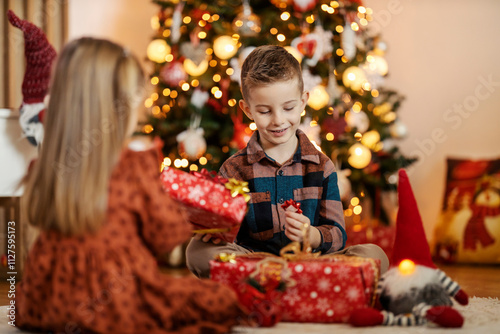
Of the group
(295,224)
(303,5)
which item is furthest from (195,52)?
(295,224)

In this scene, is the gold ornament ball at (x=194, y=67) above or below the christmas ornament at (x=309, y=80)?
above

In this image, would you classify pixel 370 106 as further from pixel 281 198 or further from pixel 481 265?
pixel 281 198

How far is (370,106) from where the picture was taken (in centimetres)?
299

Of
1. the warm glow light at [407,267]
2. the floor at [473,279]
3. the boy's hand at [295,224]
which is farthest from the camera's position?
the floor at [473,279]

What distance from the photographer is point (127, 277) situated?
1110 millimetres

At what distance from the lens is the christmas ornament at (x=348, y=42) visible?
9.34 ft

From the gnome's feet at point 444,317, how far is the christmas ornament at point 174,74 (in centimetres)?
186

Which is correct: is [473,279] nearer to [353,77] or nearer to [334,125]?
[334,125]

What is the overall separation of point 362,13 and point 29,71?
166cm

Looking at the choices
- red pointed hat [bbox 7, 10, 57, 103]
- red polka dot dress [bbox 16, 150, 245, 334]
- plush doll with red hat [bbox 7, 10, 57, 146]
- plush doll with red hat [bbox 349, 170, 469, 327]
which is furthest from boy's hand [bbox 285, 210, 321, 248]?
red pointed hat [bbox 7, 10, 57, 103]

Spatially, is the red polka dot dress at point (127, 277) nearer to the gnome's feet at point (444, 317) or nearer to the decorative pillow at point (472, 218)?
the gnome's feet at point (444, 317)

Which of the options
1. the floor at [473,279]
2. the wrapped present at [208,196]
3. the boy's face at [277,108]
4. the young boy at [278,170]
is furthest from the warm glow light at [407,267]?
the floor at [473,279]

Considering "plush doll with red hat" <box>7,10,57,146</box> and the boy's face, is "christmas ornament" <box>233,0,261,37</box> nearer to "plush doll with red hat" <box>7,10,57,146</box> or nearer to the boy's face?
"plush doll with red hat" <box>7,10,57,146</box>

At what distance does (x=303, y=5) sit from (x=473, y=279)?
1.41 metres
